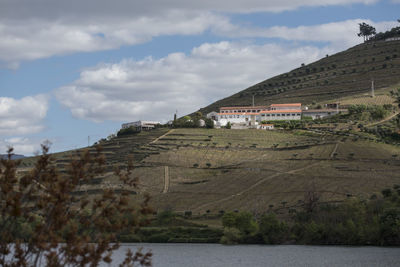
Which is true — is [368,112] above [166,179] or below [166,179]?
above

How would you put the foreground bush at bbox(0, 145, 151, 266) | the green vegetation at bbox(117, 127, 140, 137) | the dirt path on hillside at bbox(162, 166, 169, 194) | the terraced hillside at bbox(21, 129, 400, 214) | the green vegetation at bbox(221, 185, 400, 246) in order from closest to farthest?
the foreground bush at bbox(0, 145, 151, 266)
the green vegetation at bbox(221, 185, 400, 246)
the terraced hillside at bbox(21, 129, 400, 214)
the dirt path on hillside at bbox(162, 166, 169, 194)
the green vegetation at bbox(117, 127, 140, 137)

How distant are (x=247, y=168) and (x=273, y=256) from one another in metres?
61.4

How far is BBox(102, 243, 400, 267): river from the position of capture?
248 ft

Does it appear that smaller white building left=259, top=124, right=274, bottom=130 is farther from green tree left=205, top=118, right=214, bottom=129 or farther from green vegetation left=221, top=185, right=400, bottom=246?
green vegetation left=221, top=185, right=400, bottom=246

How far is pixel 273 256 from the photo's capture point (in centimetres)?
8350

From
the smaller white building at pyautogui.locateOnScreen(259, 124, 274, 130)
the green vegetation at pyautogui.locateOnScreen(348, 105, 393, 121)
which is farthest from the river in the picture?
the green vegetation at pyautogui.locateOnScreen(348, 105, 393, 121)

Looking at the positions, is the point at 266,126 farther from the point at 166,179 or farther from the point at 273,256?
the point at 273,256

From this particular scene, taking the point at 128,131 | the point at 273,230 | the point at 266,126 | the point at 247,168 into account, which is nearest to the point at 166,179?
the point at 247,168

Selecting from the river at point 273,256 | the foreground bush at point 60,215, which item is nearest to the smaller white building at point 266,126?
the river at point 273,256

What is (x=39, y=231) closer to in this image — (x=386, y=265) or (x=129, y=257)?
(x=129, y=257)

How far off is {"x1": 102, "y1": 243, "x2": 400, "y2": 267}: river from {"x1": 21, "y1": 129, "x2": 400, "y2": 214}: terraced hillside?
932 inches

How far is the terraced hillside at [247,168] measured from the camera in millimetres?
123750

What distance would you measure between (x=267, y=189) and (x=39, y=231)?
352 ft

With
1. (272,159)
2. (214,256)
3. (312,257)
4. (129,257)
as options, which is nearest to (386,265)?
(312,257)
